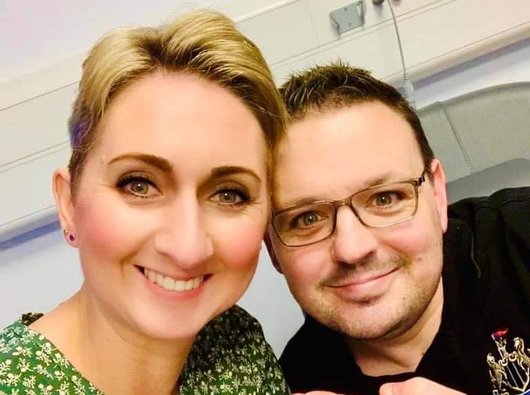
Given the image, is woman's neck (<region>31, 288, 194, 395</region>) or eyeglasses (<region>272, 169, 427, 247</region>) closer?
woman's neck (<region>31, 288, 194, 395</region>)

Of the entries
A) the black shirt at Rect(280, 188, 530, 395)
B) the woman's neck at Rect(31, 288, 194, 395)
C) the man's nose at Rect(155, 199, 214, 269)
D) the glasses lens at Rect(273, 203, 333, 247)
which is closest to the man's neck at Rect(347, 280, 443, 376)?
the black shirt at Rect(280, 188, 530, 395)

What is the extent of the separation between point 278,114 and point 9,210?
80 cm

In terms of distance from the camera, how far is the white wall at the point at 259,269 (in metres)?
1.67

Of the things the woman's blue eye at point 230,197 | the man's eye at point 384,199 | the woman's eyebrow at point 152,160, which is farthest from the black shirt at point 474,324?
the woman's eyebrow at point 152,160

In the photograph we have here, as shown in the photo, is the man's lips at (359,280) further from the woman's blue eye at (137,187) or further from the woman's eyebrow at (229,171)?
the woman's blue eye at (137,187)

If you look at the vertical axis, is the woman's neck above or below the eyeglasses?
below

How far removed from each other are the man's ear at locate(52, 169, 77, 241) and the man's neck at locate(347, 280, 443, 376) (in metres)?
0.58

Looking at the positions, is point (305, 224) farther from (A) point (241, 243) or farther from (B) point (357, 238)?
(A) point (241, 243)

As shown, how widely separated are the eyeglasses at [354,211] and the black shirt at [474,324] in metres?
0.22

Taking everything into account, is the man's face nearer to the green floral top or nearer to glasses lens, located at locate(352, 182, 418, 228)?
glasses lens, located at locate(352, 182, 418, 228)

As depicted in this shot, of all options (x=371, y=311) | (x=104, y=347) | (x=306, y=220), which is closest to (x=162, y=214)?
(x=104, y=347)

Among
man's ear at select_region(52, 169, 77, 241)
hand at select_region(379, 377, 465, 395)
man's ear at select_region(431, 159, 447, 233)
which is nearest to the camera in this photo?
hand at select_region(379, 377, 465, 395)

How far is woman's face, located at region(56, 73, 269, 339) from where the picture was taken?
89cm

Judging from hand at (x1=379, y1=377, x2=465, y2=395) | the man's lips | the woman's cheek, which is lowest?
hand at (x1=379, y1=377, x2=465, y2=395)
